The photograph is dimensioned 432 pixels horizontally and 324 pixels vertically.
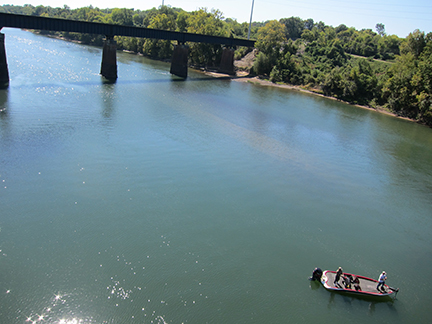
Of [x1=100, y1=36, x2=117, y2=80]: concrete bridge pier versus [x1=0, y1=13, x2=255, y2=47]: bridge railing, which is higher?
[x1=0, y1=13, x2=255, y2=47]: bridge railing

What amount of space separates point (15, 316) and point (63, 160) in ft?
57.5

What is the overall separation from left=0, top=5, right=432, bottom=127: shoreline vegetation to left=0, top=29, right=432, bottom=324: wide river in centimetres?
2508

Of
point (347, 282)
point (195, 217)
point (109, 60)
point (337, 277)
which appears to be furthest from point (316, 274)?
point (109, 60)

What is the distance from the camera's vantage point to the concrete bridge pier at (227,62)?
10238 cm

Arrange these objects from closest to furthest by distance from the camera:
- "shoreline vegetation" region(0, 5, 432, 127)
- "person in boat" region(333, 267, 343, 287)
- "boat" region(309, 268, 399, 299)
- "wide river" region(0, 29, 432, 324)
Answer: "wide river" region(0, 29, 432, 324)
"boat" region(309, 268, 399, 299)
"person in boat" region(333, 267, 343, 287)
"shoreline vegetation" region(0, 5, 432, 127)

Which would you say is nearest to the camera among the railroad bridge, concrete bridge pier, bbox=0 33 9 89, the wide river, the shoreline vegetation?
the wide river

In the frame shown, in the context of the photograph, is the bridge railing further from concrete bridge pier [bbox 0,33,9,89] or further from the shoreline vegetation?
the shoreline vegetation

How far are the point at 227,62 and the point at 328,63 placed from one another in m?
31.4

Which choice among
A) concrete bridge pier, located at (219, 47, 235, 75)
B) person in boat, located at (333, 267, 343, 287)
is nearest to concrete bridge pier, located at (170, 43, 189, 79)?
concrete bridge pier, located at (219, 47, 235, 75)

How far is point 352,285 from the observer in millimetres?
20078

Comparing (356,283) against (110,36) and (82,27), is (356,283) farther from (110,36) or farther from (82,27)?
(110,36)

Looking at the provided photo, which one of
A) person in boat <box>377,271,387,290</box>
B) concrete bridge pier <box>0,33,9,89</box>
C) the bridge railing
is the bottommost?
person in boat <box>377,271,387,290</box>

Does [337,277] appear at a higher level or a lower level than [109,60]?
lower

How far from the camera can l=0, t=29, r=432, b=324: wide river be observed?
18.2 meters
